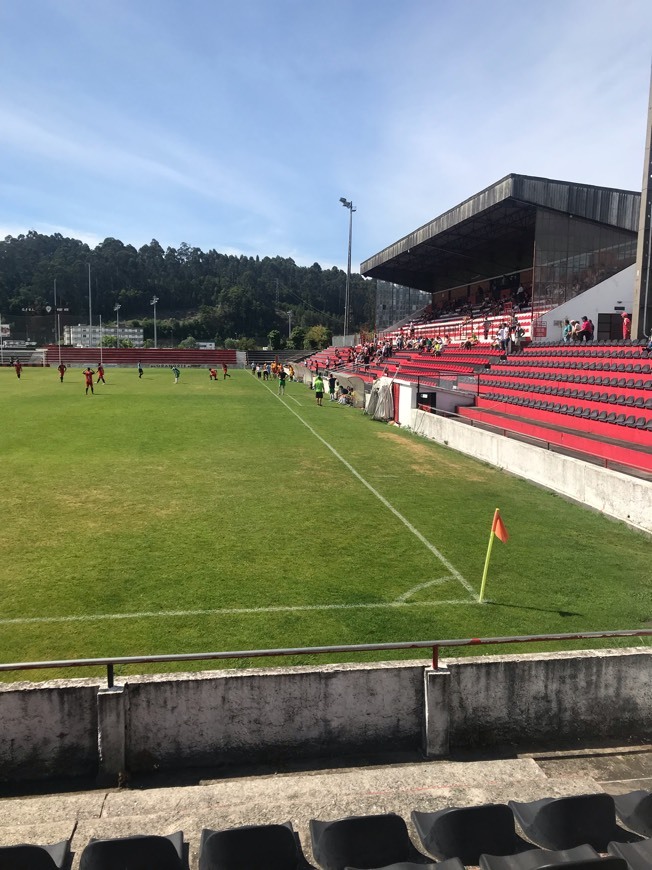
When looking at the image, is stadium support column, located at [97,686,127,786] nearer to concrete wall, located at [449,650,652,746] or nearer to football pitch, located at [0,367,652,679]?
football pitch, located at [0,367,652,679]

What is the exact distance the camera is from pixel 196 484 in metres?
13.3

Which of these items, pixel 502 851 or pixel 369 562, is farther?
pixel 369 562

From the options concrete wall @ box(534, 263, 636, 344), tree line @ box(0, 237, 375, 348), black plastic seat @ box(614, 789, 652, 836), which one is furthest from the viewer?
tree line @ box(0, 237, 375, 348)

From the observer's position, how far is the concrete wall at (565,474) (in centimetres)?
1040

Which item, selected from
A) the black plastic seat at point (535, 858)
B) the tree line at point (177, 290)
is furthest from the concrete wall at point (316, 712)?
the tree line at point (177, 290)

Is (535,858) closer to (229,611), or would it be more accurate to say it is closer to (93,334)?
(229,611)

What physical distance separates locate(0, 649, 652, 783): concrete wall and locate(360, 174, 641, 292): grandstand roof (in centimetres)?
2696

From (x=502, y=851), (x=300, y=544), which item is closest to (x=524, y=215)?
(x=300, y=544)

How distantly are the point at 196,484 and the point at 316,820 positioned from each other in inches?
398

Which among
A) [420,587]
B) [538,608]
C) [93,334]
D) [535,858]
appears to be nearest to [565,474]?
[538,608]

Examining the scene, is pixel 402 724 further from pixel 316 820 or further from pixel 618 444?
pixel 618 444

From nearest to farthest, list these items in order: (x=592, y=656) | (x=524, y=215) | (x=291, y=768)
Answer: (x=291, y=768) → (x=592, y=656) → (x=524, y=215)

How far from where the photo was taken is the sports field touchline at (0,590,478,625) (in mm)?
6633

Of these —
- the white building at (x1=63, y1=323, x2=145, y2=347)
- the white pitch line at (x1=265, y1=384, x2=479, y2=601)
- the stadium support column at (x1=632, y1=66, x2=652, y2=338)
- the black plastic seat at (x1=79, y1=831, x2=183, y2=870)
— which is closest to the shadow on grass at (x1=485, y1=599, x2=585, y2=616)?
the white pitch line at (x1=265, y1=384, x2=479, y2=601)
